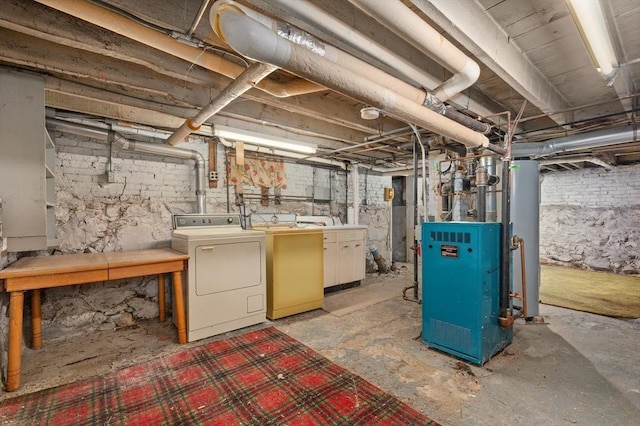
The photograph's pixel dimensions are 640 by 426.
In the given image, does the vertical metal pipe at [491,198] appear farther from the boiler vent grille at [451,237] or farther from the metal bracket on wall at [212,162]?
the metal bracket on wall at [212,162]

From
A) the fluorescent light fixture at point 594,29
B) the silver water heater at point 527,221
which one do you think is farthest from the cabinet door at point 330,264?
the fluorescent light fixture at point 594,29

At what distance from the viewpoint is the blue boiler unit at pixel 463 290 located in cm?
232

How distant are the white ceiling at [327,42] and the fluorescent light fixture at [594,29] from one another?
0.73 feet

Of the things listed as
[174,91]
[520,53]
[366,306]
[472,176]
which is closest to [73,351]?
[174,91]

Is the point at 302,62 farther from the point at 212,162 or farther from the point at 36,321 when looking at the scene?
the point at 36,321

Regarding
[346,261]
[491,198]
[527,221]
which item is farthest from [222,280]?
[527,221]

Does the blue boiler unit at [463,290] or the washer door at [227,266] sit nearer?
the blue boiler unit at [463,290]

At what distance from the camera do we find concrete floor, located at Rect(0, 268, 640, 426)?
72.2 inches

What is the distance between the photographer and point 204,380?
213 centimetres

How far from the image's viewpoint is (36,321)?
2662 millimetres

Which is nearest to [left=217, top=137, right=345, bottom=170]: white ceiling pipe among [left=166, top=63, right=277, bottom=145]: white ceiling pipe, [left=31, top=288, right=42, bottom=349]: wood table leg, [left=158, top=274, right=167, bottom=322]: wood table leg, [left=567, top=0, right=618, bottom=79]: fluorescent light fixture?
[left=166, top=63, right=277, bottom=145]: white ceiling pipe

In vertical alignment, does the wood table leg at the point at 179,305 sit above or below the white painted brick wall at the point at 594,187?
below

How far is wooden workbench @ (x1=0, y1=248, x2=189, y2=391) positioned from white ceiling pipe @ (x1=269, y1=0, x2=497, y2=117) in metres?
2.21

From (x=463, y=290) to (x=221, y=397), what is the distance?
6.68ft
